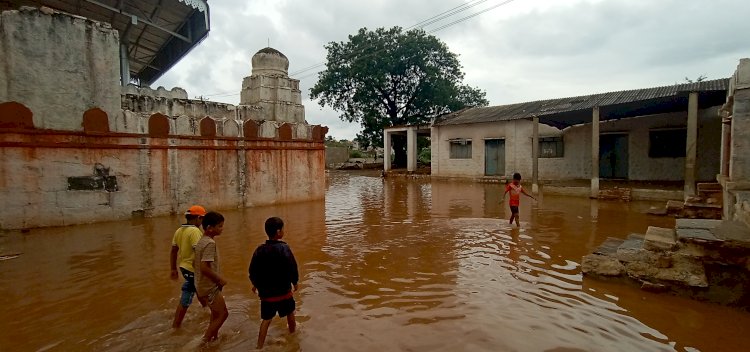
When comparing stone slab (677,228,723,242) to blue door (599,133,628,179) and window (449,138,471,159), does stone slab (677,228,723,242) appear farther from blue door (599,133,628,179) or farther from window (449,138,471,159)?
window (449,138,471,159)

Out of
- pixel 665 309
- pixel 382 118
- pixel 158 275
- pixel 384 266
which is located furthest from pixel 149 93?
pixel 382 118

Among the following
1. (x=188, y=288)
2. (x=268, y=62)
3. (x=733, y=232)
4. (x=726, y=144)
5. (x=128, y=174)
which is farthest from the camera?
(x=268, y=62)

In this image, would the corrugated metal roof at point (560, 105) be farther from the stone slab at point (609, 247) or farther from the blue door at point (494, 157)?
the stone slab at point (609, 247)

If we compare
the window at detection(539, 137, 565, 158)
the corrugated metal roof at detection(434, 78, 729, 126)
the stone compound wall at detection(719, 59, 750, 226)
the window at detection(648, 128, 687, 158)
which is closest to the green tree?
the corrugated metal roof at detection(434, 78, 729, 126)

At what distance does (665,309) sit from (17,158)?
417 inches

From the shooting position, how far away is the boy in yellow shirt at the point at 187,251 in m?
3.75

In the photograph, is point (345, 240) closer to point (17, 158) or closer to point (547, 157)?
point (17, 158)

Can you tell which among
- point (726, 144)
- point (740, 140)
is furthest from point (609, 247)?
point (726, 144)

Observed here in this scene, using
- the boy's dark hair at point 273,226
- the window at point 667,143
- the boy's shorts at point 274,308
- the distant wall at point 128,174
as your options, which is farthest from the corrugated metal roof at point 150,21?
the window at point 667,143

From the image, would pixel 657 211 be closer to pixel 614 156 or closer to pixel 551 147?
pixel 614 156

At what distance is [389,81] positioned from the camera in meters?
31.4

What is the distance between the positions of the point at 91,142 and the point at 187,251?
623 centimetres

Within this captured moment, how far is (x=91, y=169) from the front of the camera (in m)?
8.20

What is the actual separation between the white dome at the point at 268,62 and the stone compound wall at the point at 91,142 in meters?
2.75
